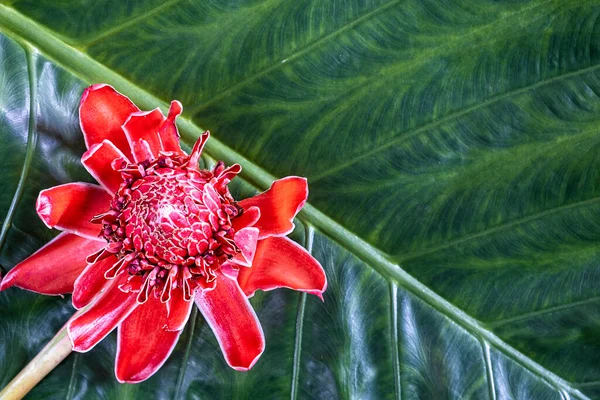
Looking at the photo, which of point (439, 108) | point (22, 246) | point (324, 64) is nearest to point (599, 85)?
point (439, 108)

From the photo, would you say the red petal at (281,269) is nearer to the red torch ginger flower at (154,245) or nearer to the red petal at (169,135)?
the red torch ginger flower at (154,245)

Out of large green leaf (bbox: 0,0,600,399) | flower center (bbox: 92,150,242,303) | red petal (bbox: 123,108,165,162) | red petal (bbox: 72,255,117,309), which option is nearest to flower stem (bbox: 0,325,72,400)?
large green leaf (bbox: 0,0,600,399)

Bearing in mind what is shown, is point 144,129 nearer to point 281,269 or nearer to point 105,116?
point 105,116

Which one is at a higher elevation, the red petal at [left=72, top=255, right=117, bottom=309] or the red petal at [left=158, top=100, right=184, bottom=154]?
the red petal at [left=158, top=100, right=184, bottom=154]

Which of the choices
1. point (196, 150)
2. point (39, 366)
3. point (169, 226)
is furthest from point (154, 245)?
point (39, 366)

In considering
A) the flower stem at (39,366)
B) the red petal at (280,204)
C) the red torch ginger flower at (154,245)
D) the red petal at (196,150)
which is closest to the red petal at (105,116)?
the red torch ginger flower at (154,245)

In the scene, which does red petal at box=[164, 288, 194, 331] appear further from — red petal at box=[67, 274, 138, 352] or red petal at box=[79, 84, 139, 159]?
red petal at box=[79, 84, 139, 159]
